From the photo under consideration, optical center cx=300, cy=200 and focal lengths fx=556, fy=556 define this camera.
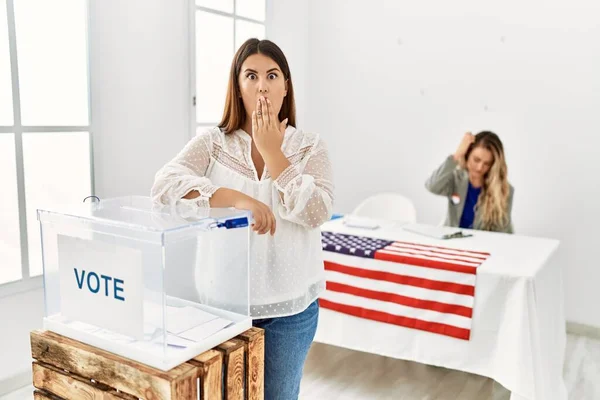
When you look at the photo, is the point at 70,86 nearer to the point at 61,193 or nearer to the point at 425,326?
the point at 61,193

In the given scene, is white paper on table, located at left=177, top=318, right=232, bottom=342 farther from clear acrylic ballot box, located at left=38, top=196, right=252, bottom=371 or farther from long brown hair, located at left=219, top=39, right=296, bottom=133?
long brown hair, located at left=219, top=39, right=296, bottom=133

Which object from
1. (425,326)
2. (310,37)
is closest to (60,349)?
(425,326)

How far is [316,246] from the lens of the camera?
138 centimetres

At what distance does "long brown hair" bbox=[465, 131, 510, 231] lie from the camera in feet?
10.8

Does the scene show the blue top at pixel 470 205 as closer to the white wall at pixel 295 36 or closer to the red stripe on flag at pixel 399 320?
the red stripe on flag at pixel 399 320

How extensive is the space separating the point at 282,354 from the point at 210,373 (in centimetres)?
39

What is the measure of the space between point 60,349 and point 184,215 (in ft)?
1.07

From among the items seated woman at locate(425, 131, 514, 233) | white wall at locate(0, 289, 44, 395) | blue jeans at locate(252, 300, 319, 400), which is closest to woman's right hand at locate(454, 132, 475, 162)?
seated woman at locate(425, 131, 514, 233)

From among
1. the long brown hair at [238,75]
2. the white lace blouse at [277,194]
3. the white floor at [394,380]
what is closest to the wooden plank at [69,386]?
the white lace blouse at [277,194]

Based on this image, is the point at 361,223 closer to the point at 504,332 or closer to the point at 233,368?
the point at 504,332

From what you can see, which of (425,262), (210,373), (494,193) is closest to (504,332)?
(425,262)

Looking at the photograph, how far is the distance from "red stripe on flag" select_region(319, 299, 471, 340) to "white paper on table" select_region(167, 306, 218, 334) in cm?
160

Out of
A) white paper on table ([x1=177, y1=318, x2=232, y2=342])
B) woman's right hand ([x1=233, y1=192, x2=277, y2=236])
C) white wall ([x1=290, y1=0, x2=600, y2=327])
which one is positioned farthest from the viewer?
white wall ([x1=290, y1=0, x2=600, y2=327])

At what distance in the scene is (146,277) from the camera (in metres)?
0.91
